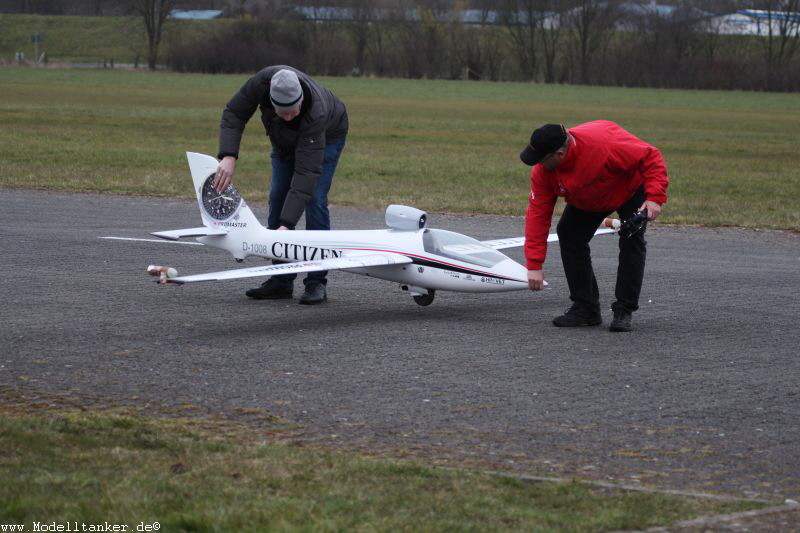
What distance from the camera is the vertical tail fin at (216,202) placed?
36.7ft

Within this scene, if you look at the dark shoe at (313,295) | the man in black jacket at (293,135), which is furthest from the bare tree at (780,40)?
the dark shoe at (313,295)

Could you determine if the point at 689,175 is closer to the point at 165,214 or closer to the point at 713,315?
the point at 165,214

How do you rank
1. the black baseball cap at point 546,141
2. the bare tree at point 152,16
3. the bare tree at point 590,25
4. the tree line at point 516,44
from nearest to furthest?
1. the black baseball cap at point 546,141
2. the tree line at point 516,44
3. the bare tree at point 152,16
4. the bare tree at point 590,25

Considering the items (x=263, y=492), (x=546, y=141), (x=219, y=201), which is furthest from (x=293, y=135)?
(x=263, y=492)

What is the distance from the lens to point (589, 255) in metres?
10.1

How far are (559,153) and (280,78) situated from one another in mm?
2595

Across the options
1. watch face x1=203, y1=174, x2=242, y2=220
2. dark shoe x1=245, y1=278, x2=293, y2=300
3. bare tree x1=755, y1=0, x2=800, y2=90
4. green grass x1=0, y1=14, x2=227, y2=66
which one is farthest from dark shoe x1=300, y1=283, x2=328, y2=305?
green grass x1=0, y1=14, x2=227, y2=66

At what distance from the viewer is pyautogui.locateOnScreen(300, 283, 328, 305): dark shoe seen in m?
11.0

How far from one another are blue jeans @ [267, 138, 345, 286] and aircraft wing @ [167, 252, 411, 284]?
0.61 metres

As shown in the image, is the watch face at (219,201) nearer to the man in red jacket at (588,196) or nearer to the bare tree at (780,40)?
the man in red jacket at (588,196)

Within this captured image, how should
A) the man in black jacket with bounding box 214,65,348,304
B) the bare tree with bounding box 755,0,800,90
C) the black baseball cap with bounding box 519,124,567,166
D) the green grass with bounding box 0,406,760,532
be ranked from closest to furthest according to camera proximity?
the green grass with bounding box 0,406,760,532
the black baseball cap with bounding box 519,124,567,166
the man in black jacket with bounding box 214,65,348,304
the bare tree with bounding box 755,0,800,90

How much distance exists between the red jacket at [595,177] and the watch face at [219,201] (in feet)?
10.3

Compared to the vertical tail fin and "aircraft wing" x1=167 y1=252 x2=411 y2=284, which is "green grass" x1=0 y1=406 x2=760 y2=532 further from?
the vertical tail fin

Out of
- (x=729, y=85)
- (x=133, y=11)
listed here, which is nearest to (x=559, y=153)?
(x=729, y=85)
